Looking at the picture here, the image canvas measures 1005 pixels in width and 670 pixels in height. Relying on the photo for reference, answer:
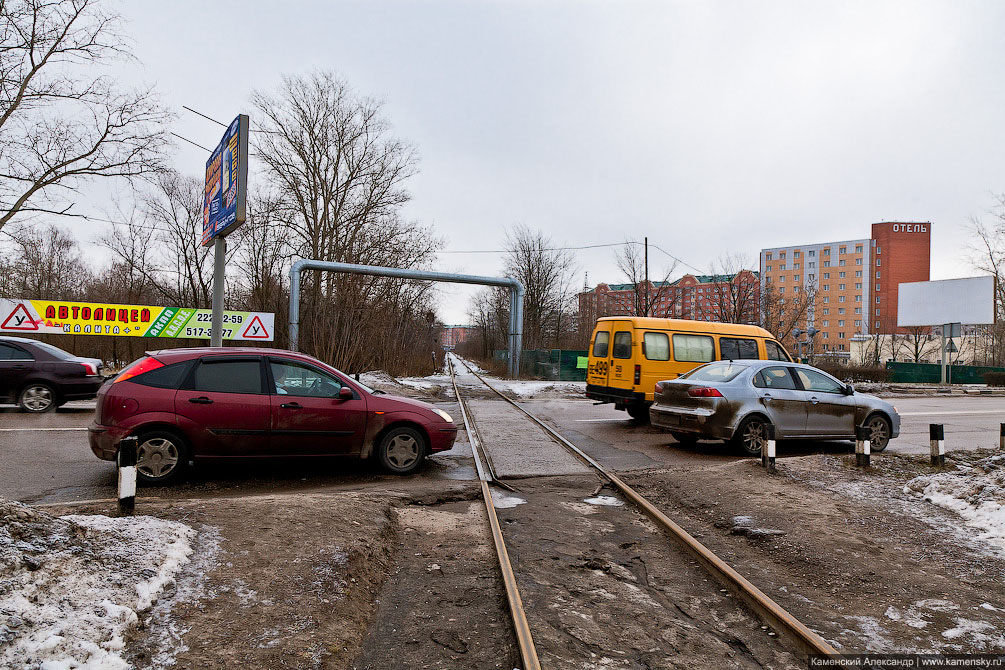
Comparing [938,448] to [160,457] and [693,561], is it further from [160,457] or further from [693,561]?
[160,457]

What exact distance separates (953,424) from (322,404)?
14.4 metres

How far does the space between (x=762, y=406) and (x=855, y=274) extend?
10825 centimetres

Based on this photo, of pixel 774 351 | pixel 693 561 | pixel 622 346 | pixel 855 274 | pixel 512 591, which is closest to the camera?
pixel 512 591

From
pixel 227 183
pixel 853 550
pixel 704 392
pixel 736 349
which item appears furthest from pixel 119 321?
pixel 853 550

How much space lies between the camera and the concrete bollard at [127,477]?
184 inches

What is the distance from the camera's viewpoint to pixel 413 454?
7312 mm

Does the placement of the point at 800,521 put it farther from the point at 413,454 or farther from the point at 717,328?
the point at 717,328

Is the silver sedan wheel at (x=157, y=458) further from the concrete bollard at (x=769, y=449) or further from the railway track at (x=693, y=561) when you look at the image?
the concrete bollard at (x=769, y=449)

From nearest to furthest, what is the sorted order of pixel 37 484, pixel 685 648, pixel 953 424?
pixel 685 648 → pixel 37 484 → pixel 953 424

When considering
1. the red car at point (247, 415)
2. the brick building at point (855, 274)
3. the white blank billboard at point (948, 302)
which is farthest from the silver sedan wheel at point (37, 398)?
the brick building at point (855, 274)

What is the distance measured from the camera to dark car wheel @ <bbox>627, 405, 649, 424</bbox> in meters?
13.0

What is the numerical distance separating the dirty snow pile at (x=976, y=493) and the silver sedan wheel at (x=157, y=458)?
7602 millimetres

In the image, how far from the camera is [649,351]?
42.6 ft

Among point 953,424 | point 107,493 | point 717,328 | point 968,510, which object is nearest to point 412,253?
point 717,328
